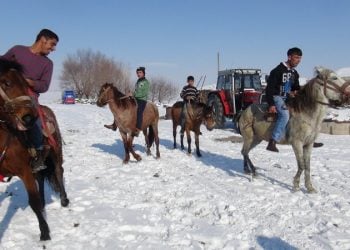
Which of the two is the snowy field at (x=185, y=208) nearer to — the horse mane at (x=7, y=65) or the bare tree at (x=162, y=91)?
the horse mane at (x=7, y=65)

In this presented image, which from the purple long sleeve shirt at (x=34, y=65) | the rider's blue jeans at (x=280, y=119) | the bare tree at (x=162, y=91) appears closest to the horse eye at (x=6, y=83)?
the purple long sleeve shirt at (x=34, y=65)

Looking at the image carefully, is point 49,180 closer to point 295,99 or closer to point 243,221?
point 243,221

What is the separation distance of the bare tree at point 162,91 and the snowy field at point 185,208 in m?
51.2

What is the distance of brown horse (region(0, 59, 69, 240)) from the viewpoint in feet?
13.6

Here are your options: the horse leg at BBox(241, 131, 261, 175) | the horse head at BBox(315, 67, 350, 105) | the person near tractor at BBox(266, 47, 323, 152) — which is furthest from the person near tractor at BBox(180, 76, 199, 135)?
the horse head at BBox(315, 67, 350, 105)

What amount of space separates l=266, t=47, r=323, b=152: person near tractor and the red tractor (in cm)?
936

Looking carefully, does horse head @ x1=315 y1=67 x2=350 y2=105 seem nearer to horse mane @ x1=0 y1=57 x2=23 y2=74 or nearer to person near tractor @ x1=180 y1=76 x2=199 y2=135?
horse mane @ x1=0 y1=57 x2=23 y2=74

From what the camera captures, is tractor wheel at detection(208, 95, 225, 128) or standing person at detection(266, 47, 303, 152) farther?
tractor wheel at detection(208, 95, 225, 128)

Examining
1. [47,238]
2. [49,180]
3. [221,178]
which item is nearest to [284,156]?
[221,178]

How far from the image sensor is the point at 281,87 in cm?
784

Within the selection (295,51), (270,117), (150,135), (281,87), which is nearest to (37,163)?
(270,117)

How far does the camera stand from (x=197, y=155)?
11398mm

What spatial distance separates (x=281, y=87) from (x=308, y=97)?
0.74 m

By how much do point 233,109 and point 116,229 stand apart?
12.9 metres
